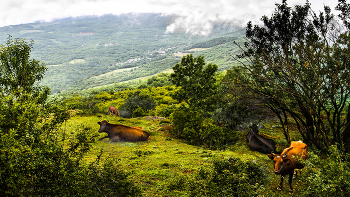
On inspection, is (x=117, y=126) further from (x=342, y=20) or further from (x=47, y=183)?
(x=342, y=20)

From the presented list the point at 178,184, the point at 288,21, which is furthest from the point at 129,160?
the point at 288,21

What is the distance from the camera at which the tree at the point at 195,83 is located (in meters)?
21.0

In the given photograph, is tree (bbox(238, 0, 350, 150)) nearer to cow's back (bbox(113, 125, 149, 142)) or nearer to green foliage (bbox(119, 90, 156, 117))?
cow's back (bbox(113, 125, 149, 142))

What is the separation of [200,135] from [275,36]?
7914mm

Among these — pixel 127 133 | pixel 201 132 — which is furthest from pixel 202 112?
pixel 127 133

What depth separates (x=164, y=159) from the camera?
9.23 m

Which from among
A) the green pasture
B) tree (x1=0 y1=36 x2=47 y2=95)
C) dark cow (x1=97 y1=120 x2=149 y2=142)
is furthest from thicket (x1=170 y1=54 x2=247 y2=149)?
tree (x1=0 y1=36 x2=47 y2=95)

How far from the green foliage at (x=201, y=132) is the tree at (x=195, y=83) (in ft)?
24.4

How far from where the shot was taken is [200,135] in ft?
42.5

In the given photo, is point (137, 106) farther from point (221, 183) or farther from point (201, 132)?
point (221, 183)

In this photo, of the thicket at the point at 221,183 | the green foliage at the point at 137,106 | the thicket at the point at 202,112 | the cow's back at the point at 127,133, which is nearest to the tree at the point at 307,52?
the thicket at the point at 221,183

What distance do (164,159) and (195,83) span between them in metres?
13.1

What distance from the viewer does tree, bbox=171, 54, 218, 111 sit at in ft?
68.8

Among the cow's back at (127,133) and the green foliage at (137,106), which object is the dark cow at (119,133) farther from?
the green foliage at (137,106)
